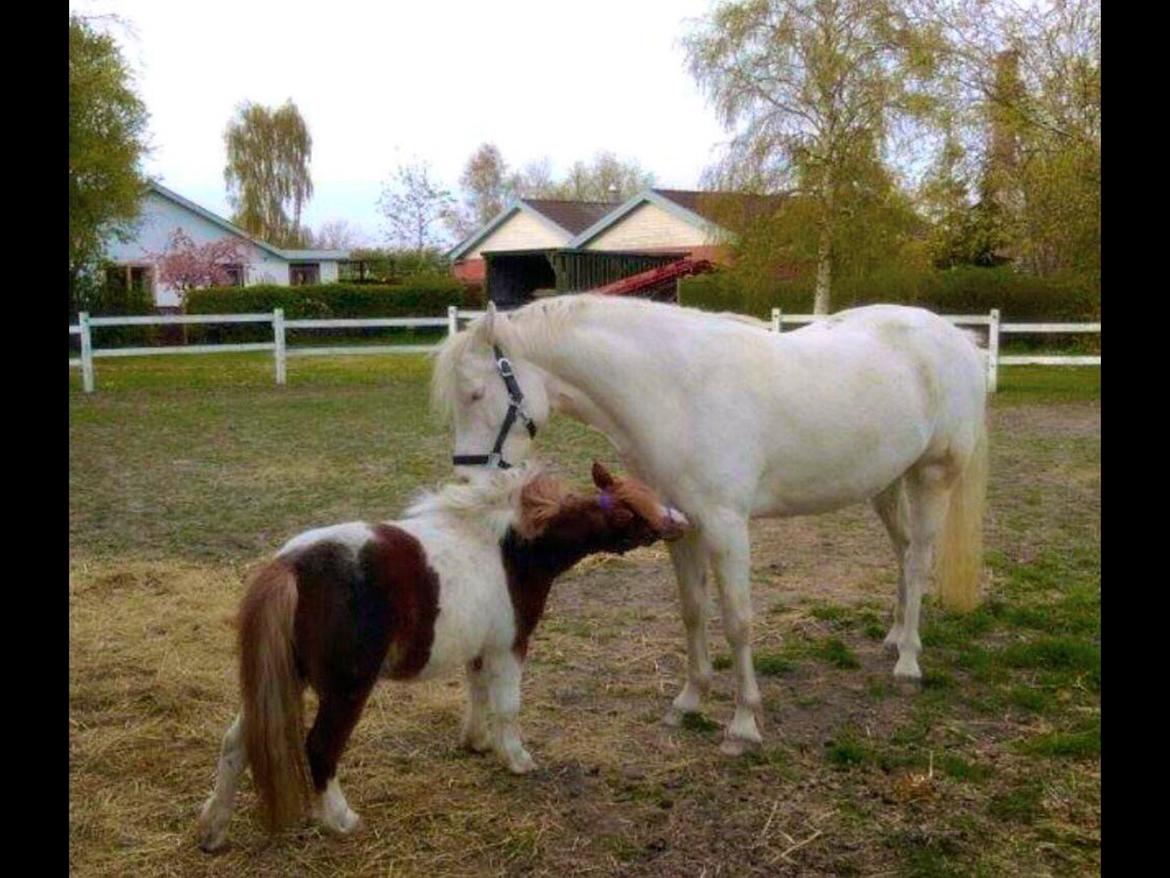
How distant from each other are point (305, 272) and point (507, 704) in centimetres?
4286

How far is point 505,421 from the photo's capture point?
3.52m

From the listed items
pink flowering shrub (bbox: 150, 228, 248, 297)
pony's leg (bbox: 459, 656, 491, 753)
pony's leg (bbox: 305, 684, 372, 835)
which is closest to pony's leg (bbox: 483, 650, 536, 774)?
pony's leg (bbox: 459, 656, 491, 753)

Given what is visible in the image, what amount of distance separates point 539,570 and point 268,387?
14464 millimetres

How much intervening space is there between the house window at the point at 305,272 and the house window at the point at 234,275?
10.5 ft

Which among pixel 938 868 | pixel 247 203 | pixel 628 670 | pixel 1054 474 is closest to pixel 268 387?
pixel 1054 474

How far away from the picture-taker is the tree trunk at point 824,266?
21797 millimetres

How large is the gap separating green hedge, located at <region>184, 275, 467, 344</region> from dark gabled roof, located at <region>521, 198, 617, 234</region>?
8439mm

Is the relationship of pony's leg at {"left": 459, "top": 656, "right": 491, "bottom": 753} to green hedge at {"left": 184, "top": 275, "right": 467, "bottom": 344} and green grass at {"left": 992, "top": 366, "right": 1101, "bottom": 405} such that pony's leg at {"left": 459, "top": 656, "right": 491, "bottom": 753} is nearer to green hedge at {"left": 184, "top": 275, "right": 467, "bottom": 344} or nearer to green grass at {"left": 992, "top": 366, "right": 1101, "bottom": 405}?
green grass at {"left": 992, "top": 366, "right": 1101, "bottom": 405}

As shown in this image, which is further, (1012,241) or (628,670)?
(1012,241)

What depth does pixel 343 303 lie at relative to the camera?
99.6 feet

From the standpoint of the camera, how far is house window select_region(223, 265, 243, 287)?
38.2 metres

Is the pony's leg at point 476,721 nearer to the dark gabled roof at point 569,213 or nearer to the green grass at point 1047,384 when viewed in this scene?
the green grass at point 1047,384
